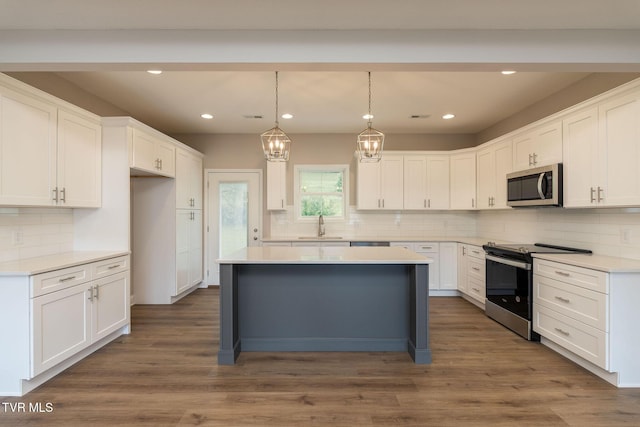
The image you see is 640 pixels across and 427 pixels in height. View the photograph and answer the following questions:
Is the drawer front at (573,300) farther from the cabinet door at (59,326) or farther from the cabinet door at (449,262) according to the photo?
the cabinet door at (59,326)

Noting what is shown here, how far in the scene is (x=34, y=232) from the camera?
118 inches

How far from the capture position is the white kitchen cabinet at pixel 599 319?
97.7 inches

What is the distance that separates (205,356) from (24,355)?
4.17 ft

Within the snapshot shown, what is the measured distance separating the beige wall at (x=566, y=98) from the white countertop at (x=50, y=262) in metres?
5.01

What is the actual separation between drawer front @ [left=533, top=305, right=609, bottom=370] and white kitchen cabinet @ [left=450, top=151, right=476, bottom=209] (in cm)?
221

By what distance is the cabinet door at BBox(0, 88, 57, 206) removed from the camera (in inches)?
97.2

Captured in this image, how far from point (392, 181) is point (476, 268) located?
5.84 ft

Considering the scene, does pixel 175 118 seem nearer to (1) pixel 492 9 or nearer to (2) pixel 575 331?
(1) pixel 492 9

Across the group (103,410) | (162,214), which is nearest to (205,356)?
(103,410)

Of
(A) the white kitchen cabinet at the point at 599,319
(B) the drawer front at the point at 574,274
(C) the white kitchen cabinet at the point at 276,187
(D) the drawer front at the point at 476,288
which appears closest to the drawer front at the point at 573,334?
(A) the white kitchen cabinet at the point at 599,319

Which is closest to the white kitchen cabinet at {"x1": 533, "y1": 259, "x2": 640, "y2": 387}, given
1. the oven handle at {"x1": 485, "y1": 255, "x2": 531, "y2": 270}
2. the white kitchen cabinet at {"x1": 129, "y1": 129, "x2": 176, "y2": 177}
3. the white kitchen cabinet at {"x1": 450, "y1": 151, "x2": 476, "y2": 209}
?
the oven handle at {"x1": 485, "y1": 255, "x2": 531, "y2": 270}

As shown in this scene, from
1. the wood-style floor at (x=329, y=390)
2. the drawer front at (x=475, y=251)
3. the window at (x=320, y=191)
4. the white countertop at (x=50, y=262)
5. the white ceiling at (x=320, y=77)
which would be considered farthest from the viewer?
the window at (x=320, y=191)

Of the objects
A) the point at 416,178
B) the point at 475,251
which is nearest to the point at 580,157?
the point at 475,251

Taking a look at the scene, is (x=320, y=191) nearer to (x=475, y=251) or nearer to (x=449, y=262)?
(x=449, y=262)
